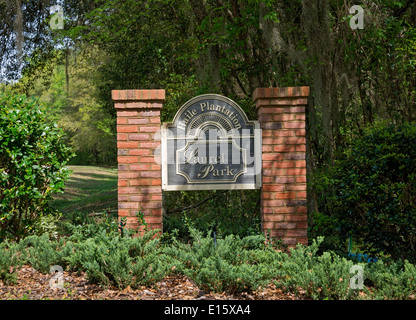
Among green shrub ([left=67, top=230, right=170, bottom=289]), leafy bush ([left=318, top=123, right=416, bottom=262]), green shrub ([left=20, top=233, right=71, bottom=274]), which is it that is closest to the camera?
green shrub ([left=67, top=230, right=170, bottom=289])

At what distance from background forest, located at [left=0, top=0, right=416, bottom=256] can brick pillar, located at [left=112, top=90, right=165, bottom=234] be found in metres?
0.92

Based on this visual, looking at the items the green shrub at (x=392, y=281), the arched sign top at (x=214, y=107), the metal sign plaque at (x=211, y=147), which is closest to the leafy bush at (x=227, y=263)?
the metal sign plaque at (x=211, y=147)

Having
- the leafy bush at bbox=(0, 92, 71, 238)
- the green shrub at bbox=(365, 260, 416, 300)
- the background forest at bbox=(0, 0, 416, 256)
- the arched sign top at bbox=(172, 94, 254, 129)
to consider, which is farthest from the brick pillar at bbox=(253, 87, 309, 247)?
the leafy bush at bbox=(0, 92, 71, 238)

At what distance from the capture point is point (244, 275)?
3.73m

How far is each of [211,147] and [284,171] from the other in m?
0.88

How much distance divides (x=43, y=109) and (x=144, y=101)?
139 cm

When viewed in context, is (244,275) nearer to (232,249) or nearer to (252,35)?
(232,249)

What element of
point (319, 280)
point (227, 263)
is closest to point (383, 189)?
point (319, 280)

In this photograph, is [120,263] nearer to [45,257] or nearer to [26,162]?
[45,257]

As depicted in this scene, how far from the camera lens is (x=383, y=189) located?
4547mm

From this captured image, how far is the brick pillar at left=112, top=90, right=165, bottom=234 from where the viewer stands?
5098 millimetres

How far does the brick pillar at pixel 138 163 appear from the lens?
5098 mm

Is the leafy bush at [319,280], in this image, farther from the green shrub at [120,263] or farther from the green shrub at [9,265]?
the green shrub at [9,265]

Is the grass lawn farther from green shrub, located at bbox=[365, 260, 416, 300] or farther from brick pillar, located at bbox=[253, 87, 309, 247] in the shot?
green shrub, located at bbox=[365, 260, 416, 300]
